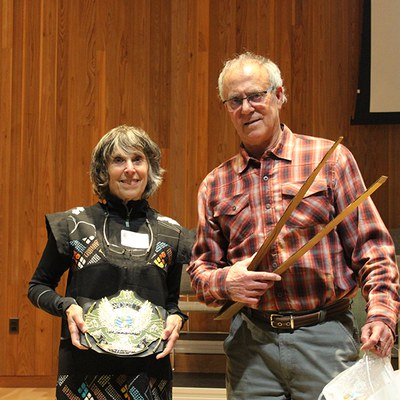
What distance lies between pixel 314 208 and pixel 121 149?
0.77m

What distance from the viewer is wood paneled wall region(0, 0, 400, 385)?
492 cm

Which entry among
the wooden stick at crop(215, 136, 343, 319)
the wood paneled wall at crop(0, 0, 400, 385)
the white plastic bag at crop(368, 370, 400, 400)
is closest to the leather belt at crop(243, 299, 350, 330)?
the wooden stick at crop(215, 136, 343, 319)

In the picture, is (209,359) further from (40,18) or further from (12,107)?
(40,18)

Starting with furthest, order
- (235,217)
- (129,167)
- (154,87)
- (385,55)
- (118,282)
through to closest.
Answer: (154,87) < (385,55) < (129,167) < (118,282) < (235,217)

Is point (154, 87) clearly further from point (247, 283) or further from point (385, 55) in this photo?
point (247, 283)

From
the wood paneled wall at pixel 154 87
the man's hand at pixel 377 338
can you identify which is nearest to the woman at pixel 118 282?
the man's hand at pixel 377 338

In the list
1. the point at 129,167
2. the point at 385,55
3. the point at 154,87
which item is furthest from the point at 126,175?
the point at 385,55

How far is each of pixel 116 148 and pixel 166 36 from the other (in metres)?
2.79

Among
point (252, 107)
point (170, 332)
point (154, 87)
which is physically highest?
point (154, 87)

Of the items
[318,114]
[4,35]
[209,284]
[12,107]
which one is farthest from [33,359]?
[209,284]

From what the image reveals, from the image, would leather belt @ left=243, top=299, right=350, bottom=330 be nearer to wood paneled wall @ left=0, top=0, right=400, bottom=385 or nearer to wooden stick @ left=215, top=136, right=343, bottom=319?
wooden stick @ left=215, top=136, right=343, bottom=319

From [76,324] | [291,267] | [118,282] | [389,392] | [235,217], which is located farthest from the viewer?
[118,282]

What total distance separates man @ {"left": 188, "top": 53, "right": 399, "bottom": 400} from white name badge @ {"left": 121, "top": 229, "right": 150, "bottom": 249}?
0.98ft

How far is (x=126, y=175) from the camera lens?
7.83 ft
